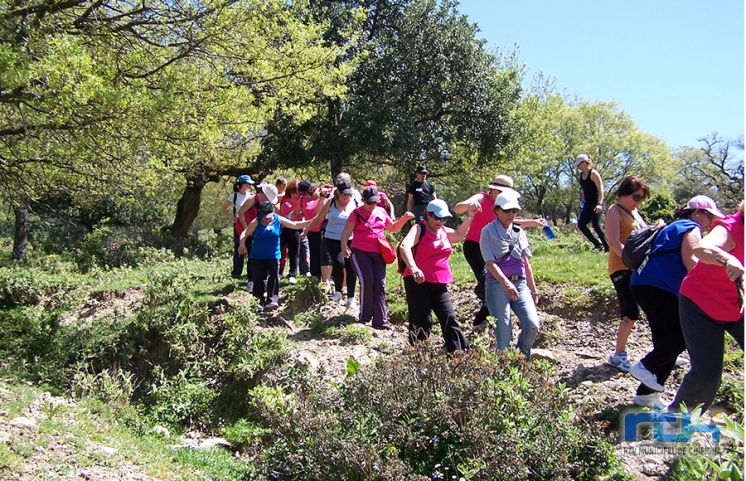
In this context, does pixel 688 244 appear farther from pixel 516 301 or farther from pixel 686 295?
pixel 516 301

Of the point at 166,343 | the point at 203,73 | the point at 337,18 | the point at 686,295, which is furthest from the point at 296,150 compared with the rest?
Result: the point at 686,295

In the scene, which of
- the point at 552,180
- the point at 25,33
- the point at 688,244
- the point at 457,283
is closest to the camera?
the point at 688,244

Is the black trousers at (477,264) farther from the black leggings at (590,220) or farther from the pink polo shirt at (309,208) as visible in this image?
the black leggings at (590,220)

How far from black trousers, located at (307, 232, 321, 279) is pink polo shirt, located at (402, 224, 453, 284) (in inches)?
139

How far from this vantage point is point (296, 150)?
1745 centimetres

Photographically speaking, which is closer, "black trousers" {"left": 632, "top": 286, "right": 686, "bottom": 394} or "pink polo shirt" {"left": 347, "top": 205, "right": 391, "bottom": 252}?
"black trousers" {"left": 632, "top": 286, "right": 686, "bottom": 394}

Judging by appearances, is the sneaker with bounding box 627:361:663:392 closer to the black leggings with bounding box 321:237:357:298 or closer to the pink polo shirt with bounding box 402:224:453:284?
the pink polo shirt with bounding box 402:224:453:284

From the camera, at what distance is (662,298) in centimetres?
471

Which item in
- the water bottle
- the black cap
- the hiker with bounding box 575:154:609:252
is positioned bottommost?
the water bottle

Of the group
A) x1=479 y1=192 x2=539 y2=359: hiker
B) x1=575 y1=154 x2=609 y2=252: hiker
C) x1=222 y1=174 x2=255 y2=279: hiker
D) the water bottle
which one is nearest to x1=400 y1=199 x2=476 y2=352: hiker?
x1=479 y1=192 x2=539 y2=359: hiker

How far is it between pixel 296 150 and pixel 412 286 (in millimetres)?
12192

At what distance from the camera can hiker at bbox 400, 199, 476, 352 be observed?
5.77 m

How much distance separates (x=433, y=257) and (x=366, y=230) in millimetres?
1611

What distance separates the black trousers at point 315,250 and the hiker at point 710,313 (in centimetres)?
592
